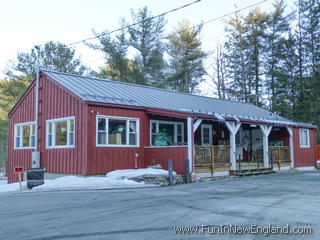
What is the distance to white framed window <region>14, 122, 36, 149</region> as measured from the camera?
61.7 ft

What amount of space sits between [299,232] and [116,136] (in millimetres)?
11123

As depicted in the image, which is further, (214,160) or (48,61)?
(48,61)

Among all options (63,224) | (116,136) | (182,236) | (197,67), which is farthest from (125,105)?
(197,67)

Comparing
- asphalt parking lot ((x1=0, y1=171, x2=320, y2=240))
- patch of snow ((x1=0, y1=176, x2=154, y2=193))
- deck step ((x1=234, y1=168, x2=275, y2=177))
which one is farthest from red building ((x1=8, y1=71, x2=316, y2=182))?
asphalt parking lot ((x1=0, y1=171, x2=320, y2=240))

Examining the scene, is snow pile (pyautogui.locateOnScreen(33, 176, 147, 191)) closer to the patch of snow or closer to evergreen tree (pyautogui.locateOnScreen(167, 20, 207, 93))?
the patch of snow

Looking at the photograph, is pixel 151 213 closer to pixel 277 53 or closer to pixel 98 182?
pixel 98 182

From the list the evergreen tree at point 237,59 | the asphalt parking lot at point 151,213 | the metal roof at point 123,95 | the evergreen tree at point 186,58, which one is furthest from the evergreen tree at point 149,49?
the asphalt parking lot at point 151,213

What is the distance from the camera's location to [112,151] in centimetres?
1589

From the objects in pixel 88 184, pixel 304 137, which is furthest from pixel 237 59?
pixel 88 184

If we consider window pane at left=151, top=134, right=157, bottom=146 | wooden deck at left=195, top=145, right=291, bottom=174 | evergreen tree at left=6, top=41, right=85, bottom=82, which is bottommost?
wooden deck at left=195, top=145, right=291, bottom=174

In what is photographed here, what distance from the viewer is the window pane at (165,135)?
59.3ft

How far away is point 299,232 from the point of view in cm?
605

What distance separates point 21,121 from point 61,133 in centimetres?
428

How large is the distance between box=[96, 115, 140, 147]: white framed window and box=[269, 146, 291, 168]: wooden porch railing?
26.0 feet
